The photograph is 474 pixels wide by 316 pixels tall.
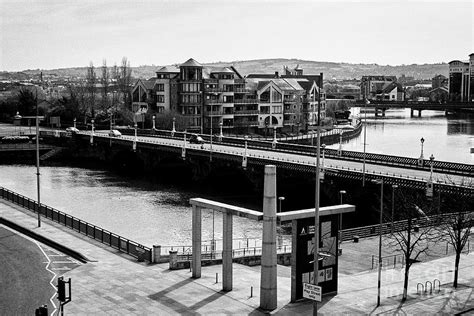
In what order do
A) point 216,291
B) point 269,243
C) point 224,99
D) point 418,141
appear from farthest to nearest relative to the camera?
point 224,99, point 418,141, point 216,291, point 269,243

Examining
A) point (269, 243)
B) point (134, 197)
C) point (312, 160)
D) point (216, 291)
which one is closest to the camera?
point (269, 243)

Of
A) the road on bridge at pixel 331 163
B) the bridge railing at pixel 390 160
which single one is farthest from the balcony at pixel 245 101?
the bridge railing at pixel 390 160

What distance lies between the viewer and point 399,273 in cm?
Answer: 3994

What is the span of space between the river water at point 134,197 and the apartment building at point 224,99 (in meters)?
26.7

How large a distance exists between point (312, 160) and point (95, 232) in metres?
42.3

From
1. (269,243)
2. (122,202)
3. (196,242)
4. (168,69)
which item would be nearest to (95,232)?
(196,242)

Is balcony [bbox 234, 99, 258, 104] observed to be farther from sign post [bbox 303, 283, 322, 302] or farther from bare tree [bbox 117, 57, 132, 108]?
sign post [bbox 303, 283, 322, 302]

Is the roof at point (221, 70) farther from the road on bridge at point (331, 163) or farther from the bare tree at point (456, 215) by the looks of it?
the bare tree at point (456, 215)

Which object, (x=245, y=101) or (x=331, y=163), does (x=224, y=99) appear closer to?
(x=245, y=101)

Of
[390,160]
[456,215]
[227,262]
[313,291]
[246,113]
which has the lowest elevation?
[227,262]

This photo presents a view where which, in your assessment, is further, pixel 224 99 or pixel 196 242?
pixel 224 99

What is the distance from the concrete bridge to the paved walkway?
20.7m

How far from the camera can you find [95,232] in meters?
46.9

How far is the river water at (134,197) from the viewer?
2426 inches
